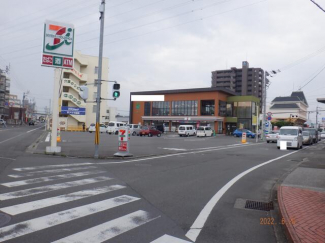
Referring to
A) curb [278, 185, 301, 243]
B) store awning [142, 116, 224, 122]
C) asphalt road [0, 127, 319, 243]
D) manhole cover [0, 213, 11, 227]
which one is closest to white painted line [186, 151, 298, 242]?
asphalt road [0, 127, 319, 243]

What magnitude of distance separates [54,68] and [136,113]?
5912cm

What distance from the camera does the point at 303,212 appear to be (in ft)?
18.3

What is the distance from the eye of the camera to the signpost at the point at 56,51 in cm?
1503

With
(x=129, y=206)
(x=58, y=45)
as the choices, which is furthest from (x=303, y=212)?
(x=58, y=45)

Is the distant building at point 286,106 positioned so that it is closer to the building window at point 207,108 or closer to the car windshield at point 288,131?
the building window at point 207,108

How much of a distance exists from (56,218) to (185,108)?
204 ft

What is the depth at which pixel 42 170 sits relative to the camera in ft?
32.3

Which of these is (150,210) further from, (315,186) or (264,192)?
(315,186)

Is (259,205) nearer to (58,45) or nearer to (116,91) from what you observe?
(116,91)

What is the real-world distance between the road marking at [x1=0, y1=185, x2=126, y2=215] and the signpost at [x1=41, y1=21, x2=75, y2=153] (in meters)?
8.87

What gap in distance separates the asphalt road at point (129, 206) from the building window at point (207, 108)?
2126 inches

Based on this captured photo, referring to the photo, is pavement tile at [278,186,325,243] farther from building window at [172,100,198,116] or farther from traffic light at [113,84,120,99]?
building window at [172,100,198,116]

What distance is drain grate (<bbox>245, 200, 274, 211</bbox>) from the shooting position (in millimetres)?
6308

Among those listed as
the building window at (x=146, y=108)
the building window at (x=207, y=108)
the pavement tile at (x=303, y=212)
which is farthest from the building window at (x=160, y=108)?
the pavement tile at (x=303, y=212)
